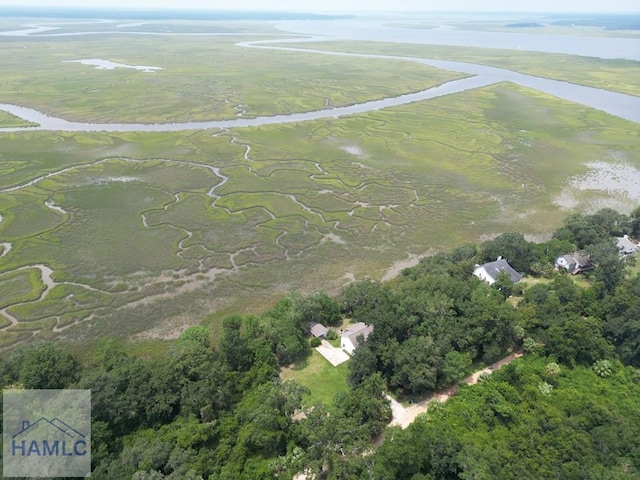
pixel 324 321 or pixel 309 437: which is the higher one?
pixel 309 437

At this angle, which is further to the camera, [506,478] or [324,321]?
[324,321]

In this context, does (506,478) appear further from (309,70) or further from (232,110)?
(309,70)

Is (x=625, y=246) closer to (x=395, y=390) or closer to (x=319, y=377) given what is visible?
(x=395, y=390)

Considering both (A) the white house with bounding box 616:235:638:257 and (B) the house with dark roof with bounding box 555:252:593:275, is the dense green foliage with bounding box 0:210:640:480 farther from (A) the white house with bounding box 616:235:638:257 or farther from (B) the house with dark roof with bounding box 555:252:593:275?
(A) the white house with bounding box 616:235:638:257

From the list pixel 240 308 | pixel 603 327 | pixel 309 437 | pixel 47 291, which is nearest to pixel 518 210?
pixel 603 327

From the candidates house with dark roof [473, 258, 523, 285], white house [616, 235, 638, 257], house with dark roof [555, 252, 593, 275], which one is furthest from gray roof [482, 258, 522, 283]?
white house [616, 235, 638, 257]

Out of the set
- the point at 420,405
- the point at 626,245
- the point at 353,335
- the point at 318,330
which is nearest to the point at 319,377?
the point at 353,335

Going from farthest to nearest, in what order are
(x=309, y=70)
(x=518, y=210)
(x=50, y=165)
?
(x=309, y=70)
(x=50, y=165)
(x=518, y=210)

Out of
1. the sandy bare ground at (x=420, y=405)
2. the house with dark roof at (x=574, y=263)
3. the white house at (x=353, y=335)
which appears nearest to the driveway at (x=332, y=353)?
the white house at (x=353, y=335)
